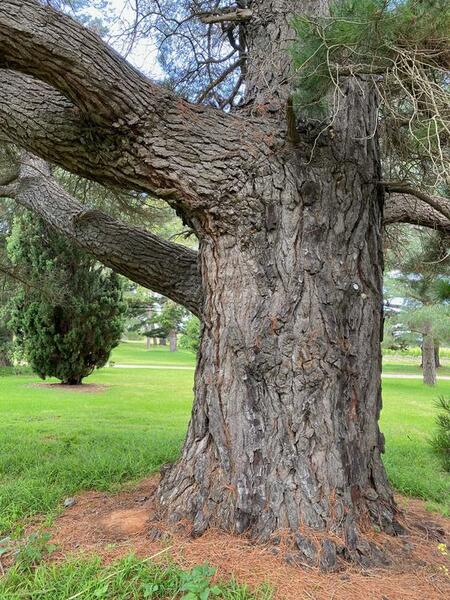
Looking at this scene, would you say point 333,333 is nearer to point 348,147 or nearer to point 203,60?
point 348,147

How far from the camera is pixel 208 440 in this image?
2.68m

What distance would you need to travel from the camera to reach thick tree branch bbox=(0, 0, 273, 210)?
7.63ft

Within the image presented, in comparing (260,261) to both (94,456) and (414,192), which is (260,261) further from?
(94,456)

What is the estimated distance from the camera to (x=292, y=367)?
255cm

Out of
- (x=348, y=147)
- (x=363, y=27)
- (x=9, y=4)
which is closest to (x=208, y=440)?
(x=348, y=147)

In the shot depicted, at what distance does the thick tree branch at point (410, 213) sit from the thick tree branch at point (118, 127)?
1.22 meters

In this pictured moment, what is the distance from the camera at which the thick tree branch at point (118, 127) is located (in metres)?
2.33

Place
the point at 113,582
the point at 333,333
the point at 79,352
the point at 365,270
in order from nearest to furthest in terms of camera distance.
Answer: the point at 113,582 < the point at 333,333 < the point at 365,270 < the point at 79,352

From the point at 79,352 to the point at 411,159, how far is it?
30.4 ft

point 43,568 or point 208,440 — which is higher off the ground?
point 208,440

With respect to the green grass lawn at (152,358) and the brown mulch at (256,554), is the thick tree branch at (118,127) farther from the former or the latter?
the green grass lawn at (152,358)

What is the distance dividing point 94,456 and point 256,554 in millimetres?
2412

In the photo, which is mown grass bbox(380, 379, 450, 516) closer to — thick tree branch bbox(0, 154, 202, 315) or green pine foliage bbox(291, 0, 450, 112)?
thick tree branch bbox(0, 154, 202, 315)

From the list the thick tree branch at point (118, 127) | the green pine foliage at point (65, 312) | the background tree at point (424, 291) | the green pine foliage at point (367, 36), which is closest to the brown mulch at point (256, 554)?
the background tree at point (424, 291)
